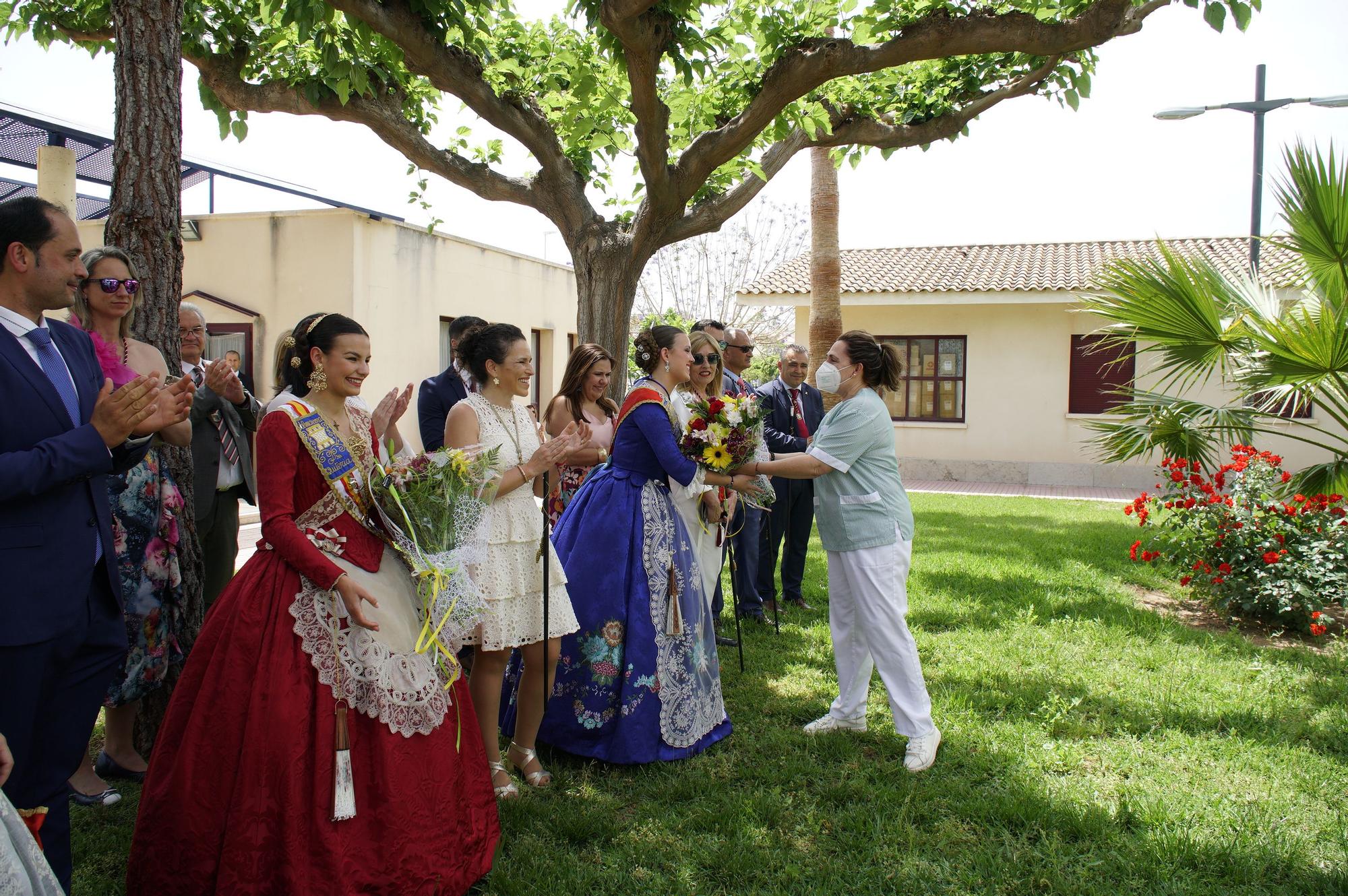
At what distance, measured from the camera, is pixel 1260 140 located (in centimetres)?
1323

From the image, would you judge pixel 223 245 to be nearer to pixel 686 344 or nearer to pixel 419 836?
pixel 686 344

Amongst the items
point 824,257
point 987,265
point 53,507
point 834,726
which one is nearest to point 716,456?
point 834,726

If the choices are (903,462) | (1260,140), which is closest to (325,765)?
(1260,140)

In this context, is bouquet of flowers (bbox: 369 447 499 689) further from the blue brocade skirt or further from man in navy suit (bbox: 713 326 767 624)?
man in navy suit (bbox: 713 326 767 624)

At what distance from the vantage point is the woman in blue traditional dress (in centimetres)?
450

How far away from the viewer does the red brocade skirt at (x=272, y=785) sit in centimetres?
292

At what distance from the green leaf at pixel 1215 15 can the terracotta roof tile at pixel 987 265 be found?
12.5m

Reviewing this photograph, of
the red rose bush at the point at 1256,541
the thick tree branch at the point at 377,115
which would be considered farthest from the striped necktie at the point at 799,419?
the red rose bush at the point at 1256,541

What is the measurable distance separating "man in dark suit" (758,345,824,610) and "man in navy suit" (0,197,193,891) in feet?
17.4

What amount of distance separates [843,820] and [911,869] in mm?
435

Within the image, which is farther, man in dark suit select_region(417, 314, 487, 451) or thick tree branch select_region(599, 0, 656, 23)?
man in dark suit select_region(417, 314, 487, 451)

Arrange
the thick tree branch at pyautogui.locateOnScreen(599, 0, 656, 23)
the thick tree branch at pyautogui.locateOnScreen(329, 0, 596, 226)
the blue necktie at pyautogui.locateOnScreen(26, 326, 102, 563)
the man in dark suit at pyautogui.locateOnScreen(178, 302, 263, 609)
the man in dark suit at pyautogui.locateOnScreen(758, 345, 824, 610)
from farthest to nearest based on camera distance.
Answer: the man in dark suit at pyautogui.locateOnScreen(758, 345, 824, 610) < the thick tree branch at pyautogui.locateOnScreen(329, 0, 596, 226) < the thick tree branch at pyautogui.locateOnScreen(599, 0, 656, 23) < the man in dark suit at pyautogui.locateOnScreen(178, 302, 263, 609) < the blue necktie at pyautogui.locateOnScreen(26, 326, 102, 563)

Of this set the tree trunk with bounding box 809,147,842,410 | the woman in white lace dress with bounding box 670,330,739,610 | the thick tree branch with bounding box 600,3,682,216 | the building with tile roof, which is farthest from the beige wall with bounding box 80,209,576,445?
the woman in white lace dress with bounding box 670,330,739,610

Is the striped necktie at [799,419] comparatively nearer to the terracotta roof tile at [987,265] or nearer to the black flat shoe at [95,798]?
the black flat shoe at [95,798]
